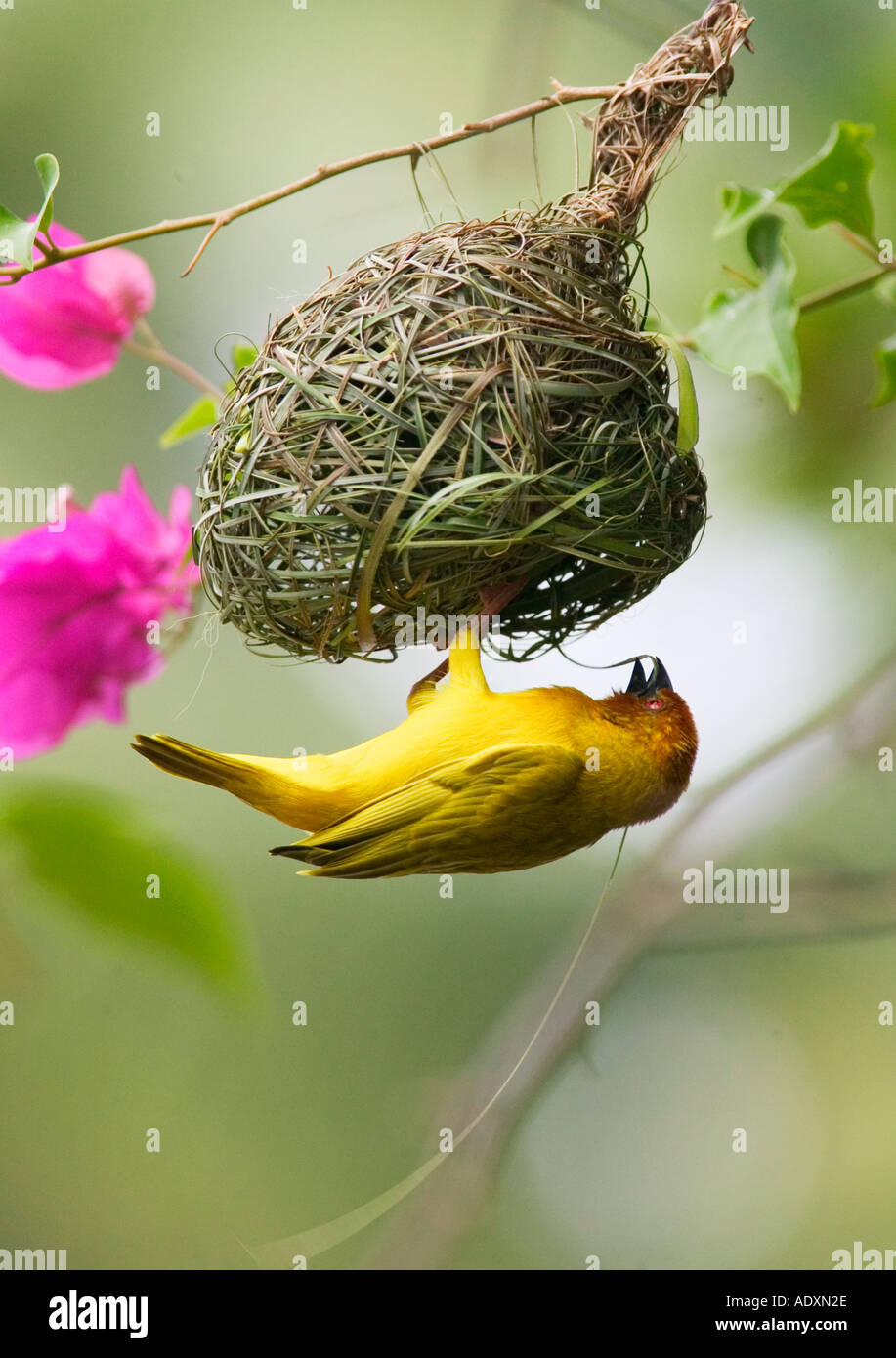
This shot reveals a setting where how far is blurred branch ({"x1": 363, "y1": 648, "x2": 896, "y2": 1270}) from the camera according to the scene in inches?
76.9

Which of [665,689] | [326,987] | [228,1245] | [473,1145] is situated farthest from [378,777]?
[228,1245]

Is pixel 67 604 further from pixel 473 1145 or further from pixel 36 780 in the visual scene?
pixel 473 1145

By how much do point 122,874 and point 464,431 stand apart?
4.04 ft

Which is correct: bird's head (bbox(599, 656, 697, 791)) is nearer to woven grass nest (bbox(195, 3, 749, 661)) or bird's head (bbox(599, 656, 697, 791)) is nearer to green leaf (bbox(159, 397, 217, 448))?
woven grass nest (bbox(195, 3, 749, 661))

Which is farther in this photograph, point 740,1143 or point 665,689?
point 740,1143

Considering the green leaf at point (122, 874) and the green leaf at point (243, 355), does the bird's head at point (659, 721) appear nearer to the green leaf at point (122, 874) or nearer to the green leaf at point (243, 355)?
the green leaf at point (243, 355)

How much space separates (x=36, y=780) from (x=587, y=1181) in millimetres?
1187

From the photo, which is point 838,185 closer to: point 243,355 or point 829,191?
point 829,191

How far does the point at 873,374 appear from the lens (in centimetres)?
188

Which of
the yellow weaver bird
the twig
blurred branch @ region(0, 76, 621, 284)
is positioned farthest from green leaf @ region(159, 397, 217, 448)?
the yellow weaver bird

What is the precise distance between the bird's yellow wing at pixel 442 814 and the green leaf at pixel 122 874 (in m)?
0.99

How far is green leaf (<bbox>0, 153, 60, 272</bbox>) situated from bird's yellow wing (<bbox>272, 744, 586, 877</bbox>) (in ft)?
1.90

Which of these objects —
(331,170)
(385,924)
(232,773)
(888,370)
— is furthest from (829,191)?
(385,924)

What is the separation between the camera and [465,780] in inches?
38.8
